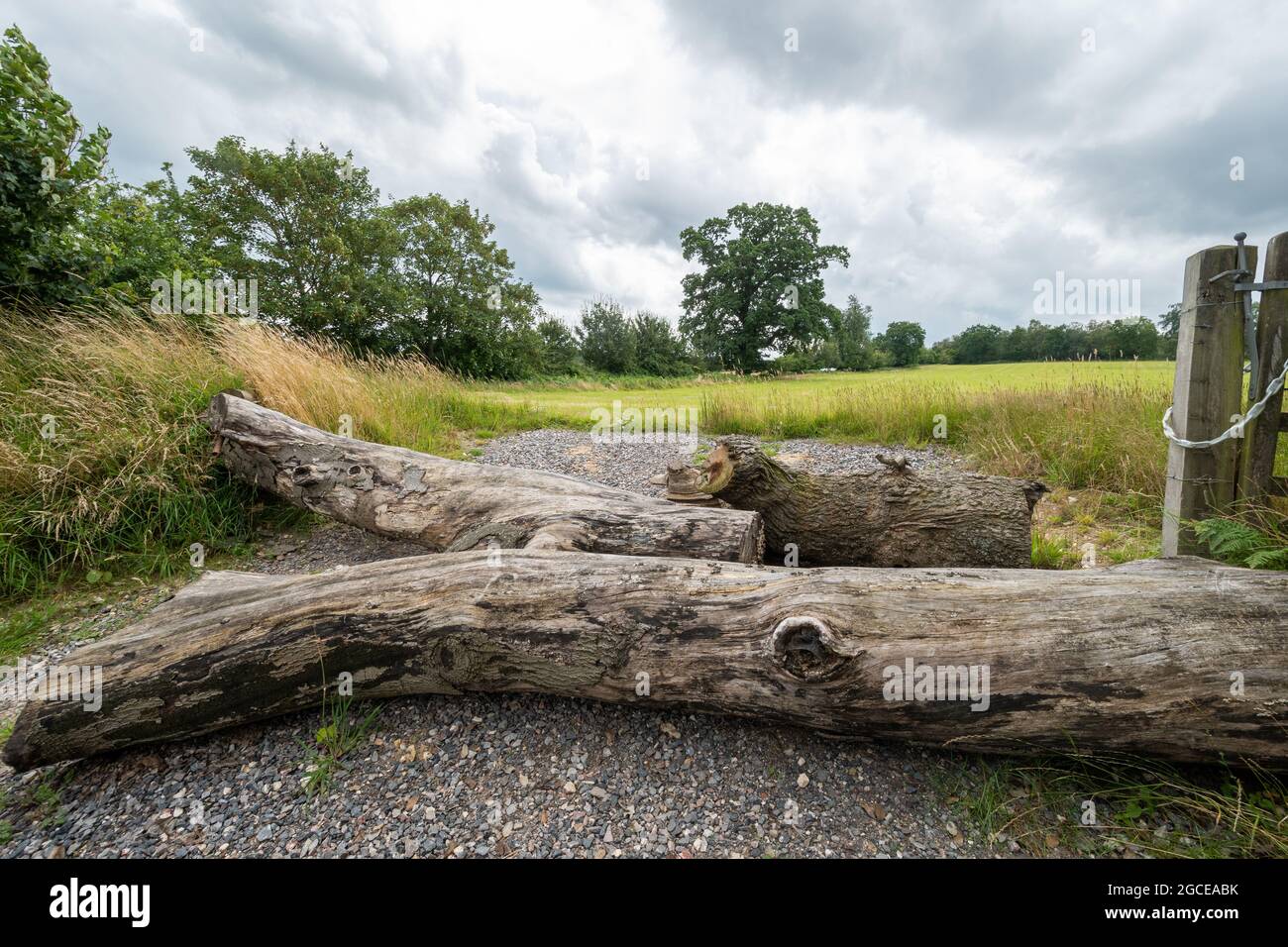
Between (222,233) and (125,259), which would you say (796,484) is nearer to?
(125,259)

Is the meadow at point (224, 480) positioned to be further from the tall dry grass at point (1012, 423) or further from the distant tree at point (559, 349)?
the distant tree at point (559, 349)

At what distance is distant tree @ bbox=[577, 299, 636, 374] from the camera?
38219 millimetres

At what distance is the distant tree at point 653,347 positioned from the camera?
130ft

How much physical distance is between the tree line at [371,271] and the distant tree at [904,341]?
288mm

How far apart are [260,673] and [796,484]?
3.74 meters

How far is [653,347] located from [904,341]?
4141 cm

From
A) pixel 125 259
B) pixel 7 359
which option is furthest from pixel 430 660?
pixel 125 259

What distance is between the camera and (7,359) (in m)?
5.70

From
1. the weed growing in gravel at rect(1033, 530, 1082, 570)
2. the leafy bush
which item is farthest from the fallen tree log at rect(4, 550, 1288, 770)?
the weed growing in gravel at rect(1033, 530, 1082, 570)

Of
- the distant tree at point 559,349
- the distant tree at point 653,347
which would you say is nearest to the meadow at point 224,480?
the distant tree at point 559,349

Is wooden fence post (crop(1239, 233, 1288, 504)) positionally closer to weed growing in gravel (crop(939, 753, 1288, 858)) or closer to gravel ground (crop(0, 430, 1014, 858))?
weed growing in gravel (crop(939, 753, 1288, 858))

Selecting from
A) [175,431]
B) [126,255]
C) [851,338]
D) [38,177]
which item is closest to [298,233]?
[126,255]

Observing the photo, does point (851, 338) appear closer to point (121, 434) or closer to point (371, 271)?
point (371, 271)

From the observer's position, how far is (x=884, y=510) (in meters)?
4.03
